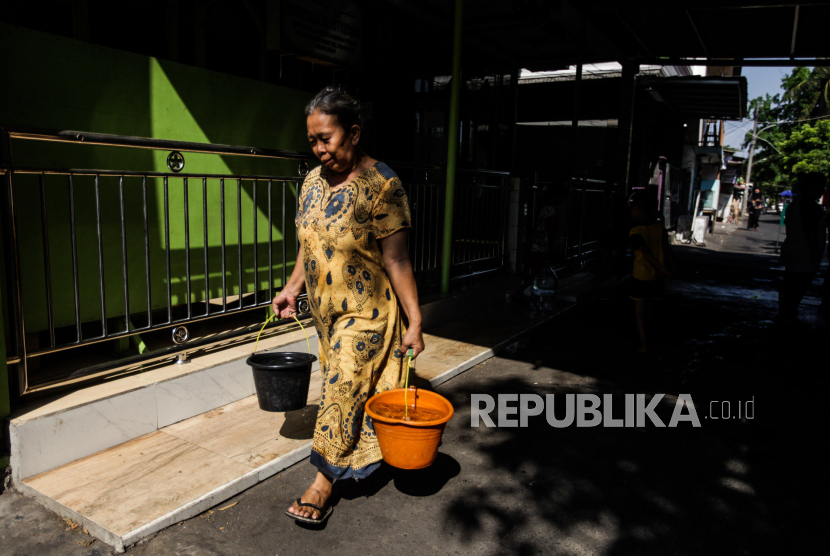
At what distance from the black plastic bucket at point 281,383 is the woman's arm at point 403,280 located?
2.27 ft

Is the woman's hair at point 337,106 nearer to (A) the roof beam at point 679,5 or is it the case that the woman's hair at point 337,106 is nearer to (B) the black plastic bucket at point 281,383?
(B) the black plastic bucket at point 281,383

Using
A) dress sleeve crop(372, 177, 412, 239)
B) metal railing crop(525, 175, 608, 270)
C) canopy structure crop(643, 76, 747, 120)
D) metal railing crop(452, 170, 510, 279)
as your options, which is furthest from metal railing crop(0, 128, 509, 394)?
canopy structure crop(643, 76, 747, 120)

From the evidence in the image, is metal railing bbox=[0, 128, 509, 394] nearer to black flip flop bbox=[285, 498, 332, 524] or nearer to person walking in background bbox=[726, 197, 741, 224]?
black flip flop bbox=[285, 498, 332, 524]

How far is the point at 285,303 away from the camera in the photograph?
10.0 ft

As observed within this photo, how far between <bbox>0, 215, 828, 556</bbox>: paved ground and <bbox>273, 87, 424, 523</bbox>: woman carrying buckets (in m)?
0.34

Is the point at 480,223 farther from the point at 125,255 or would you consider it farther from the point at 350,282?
the point at 350,282

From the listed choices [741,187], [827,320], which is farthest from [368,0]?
[741,187]

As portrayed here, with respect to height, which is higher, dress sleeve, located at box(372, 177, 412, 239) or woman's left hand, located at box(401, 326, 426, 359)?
dress sleeve, located at box(372, 177, 412, 239)

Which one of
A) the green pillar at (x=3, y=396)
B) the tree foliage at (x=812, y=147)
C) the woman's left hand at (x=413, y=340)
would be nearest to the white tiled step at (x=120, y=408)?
the green pillar at (x=3, y=396)

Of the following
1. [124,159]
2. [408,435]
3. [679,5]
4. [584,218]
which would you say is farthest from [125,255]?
[584,218]

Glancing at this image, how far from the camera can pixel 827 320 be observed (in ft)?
27.6

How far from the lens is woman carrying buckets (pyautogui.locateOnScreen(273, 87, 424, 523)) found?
263 cm

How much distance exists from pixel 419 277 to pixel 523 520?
397 centimetres

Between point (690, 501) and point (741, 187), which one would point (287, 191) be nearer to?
point (690, 501)
